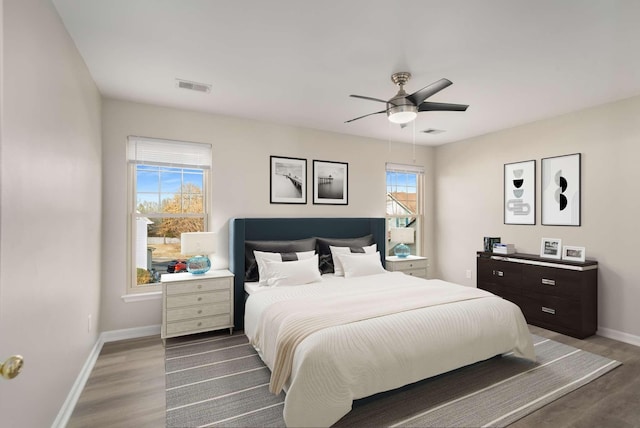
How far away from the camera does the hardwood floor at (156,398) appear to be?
7.04ft

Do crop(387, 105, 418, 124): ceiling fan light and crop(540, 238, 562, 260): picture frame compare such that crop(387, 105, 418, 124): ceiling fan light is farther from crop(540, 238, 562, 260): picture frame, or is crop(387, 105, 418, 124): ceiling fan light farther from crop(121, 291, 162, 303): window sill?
crop(121, 291, 162, 303): window sill

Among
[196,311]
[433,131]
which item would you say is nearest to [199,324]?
[196,311]

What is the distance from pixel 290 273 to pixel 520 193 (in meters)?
3.41

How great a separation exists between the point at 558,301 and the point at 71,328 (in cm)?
478

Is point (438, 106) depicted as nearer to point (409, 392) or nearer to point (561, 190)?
point (409, 392)

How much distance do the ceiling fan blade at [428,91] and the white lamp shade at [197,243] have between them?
259 cm

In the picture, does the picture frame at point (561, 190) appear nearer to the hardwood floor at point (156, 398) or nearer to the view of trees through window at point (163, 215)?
the hardwood floor at point (156, 398)

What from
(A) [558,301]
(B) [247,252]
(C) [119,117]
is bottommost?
(A) [558,301]

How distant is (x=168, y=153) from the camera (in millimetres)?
3854

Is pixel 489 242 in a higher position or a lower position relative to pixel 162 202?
lower

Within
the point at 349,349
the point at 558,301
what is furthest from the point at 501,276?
the point at 349,349

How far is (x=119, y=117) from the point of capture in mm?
3596

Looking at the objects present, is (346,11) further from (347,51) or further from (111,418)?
(111,418)

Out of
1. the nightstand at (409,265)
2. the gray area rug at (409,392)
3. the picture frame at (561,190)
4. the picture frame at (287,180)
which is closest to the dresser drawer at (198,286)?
the gray area rug at (409,392)
